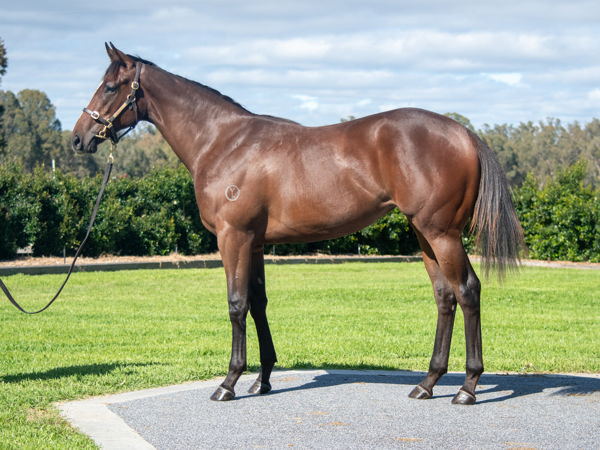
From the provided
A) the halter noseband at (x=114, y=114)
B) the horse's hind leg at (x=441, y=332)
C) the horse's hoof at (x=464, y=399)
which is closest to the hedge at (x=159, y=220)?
the halter noseband at (x=114, y=114)

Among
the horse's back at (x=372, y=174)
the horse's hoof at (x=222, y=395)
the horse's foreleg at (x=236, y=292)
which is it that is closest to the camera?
the horse's back at (x=372, y=174)

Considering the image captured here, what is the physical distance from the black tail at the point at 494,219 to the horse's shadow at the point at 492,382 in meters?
1.12

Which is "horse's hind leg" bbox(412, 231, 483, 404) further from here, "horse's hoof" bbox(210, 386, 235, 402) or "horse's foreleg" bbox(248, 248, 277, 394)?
"horse's hoof" bbox(210, 386, 235, 402)

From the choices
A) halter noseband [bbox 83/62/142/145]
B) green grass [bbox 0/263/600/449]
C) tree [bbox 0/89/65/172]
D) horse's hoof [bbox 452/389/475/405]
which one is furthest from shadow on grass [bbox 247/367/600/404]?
tree [bbox 0/89/65/172]

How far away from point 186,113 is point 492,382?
3720 millimetres

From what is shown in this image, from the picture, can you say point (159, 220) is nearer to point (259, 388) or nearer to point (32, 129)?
point (259, 388)

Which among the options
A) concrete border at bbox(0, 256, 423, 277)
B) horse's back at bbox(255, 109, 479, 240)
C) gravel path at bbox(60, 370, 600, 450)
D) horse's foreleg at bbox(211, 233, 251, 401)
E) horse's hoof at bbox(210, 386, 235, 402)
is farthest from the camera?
concrete border at bbox(0, 256, 423, 277)

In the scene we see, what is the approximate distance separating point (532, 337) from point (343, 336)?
2.56 meters

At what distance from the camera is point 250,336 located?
30.0ft

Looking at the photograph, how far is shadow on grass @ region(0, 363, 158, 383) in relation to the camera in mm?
6438

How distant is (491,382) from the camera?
627 cm

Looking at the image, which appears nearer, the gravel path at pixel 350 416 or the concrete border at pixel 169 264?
the gravel path at pixel 350 416

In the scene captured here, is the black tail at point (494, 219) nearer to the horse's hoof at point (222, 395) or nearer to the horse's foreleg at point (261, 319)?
the horse's foreleg at point (261, 319)

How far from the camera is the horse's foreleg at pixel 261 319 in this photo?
5883 mm
